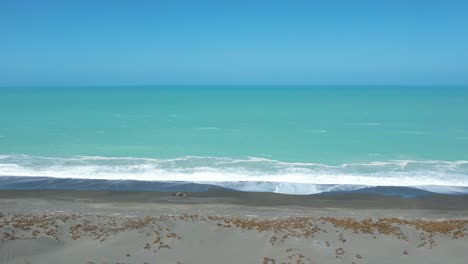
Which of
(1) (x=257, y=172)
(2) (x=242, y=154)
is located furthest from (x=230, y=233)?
(2) (x=242, y=154)

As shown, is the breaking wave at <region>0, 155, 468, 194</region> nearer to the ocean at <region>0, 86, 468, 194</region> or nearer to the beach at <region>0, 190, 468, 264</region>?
the ocean at <region>0, 86, 468, 194</region>

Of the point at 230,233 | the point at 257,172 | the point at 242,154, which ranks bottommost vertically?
the point at 230,233

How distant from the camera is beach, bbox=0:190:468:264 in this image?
405 inches

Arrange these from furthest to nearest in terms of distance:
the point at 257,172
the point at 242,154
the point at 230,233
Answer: the point at 242,154
the point at 257,172
the point at 230,233

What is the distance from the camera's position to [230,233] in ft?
37.7

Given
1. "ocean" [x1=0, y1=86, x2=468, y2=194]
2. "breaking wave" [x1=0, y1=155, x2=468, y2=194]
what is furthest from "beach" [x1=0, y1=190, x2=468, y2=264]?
"ocean" [x1=0, y1=86, x2=468, y2=194]

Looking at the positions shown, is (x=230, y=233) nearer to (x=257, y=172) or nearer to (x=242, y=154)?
(x=257, y=172)

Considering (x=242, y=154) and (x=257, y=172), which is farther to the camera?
(x=242, y=154)

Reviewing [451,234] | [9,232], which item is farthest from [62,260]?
[451,234]

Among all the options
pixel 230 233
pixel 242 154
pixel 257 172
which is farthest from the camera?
pixel 242 154

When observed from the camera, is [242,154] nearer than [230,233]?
No

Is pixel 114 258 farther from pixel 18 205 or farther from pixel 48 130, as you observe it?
pixel 48 130

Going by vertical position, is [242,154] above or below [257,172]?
above

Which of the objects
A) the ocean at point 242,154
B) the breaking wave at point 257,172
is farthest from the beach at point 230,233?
the ocean at point 242,154
